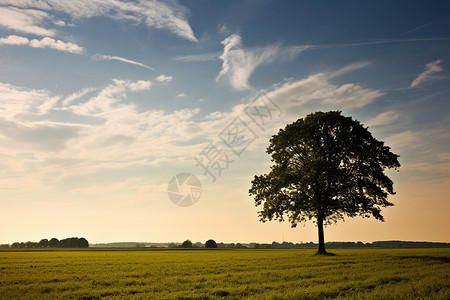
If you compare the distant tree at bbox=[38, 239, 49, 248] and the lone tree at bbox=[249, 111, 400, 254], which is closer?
the lone tree at bbox=[249, 111, 400, 254]

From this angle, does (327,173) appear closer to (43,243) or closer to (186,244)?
(186,244)

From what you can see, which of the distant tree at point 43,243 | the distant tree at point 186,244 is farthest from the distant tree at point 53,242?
the distant tree at point 186,244

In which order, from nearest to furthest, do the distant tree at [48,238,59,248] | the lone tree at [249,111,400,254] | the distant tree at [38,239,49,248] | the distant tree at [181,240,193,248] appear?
the lone tree at [249,111,400,254] < the distant tree at [181,240,193,248] < the distant tree at [48,238,59,248] < the distant tree at [38,239,49,248]

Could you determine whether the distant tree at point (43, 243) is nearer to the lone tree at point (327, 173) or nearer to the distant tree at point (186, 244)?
the distant tree at point (186, 244)

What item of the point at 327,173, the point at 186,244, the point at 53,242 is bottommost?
the point at 53,242

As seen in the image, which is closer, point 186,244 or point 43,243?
point 186,244

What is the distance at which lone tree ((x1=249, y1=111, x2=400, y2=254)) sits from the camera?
4066 centimetres

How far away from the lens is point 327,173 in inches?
1549

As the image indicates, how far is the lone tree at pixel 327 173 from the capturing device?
40.7 meters

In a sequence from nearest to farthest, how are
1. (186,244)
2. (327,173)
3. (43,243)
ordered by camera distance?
(327,173) → (186,244) → (43,243)

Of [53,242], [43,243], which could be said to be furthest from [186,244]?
[43,243]

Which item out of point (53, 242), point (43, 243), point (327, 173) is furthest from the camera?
point (43, 243)

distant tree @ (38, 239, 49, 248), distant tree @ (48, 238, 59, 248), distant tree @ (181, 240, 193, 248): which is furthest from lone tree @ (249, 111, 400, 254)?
distant tree @ (38, 239, 49, 248)

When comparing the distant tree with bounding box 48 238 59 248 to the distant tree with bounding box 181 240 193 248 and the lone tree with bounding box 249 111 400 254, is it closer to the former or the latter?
the distant tree with bounding box 181 240 193 248
